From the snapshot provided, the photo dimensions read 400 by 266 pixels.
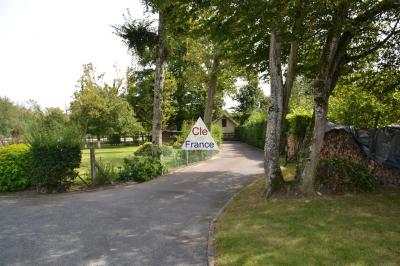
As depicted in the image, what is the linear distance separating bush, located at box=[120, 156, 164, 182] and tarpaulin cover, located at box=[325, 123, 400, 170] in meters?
7.46

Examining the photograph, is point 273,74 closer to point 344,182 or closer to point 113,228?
point 344,182

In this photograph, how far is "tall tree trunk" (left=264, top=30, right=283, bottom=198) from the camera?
9.72m

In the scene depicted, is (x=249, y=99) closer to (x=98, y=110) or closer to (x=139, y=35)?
(x=98, y=110)

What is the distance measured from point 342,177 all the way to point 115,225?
21.3ft

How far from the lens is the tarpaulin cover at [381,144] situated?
1066 centimetres

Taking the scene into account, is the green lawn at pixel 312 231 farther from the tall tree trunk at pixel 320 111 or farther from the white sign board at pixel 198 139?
the white sign board at pixel 198 139

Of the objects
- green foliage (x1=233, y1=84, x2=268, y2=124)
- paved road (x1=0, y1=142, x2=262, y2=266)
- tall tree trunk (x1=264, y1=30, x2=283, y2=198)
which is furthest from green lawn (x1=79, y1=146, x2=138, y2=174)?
green foliage (x1=233, y1=84, x2=268, y2=124)

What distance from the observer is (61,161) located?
11.4 metres

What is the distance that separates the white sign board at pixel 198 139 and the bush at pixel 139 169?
93.8 inches

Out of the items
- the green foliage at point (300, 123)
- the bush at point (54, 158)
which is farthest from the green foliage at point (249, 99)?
the bush at point (54, 158)

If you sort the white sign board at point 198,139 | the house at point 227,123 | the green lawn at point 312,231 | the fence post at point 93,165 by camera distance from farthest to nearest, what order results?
the house at point 227,123
the white sign board at point 198,139
the fence post at point 93,165
the green lawn at point 312,231

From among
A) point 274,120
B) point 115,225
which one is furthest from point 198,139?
point 115,225

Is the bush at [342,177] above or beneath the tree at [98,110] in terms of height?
beneath

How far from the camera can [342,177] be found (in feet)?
32.9
